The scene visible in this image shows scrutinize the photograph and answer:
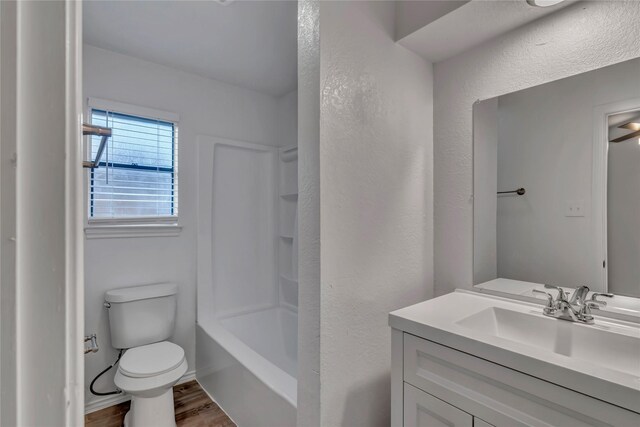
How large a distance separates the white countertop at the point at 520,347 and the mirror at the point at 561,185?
136mm

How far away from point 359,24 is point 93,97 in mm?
1699

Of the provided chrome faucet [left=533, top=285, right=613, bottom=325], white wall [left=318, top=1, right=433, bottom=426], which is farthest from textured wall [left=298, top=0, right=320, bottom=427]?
chrome faucet [left=533, top=285, right=613, bottom=325]

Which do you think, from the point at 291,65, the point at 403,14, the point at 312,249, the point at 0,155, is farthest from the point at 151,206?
the point at 0,155

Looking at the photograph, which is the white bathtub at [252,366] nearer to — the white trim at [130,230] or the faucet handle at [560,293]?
the white trim at [130,230]

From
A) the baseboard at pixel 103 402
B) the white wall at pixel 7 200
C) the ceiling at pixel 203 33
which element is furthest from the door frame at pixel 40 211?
the baseboard at pixel 103 402

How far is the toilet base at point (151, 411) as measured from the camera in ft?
5.43

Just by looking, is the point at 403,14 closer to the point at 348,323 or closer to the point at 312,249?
the point at 312,249

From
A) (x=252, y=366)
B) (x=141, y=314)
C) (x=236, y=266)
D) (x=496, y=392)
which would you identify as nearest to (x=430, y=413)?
(x=496, y=392)

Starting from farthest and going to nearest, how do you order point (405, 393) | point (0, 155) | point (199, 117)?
point (199, 117) → point (405, 393) → point (0, 155)

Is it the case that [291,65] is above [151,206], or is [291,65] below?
above

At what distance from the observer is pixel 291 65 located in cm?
215

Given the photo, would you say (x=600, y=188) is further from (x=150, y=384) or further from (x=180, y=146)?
(x=180, y=146)

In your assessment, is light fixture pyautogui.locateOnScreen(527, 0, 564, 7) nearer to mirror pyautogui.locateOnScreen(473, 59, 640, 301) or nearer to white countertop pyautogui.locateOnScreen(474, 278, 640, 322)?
mirror pyautogui.locateOnScreen(473, 59, 640, 301)

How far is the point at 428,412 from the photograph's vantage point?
992 millimetres
